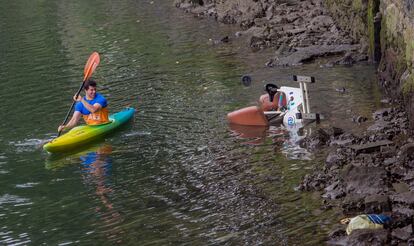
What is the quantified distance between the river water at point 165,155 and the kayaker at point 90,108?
0.53 metres

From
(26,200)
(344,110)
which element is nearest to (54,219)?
(26,200)

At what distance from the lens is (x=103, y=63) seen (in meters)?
23.4

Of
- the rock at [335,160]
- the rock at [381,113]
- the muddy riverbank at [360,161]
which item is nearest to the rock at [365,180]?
the muddy riverbank at [360,161]

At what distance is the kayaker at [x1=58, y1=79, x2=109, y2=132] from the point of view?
15602 mm

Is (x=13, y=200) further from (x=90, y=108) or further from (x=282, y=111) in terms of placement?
(x=282, y=111)

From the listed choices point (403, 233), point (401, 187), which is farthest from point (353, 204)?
point (403, 233)

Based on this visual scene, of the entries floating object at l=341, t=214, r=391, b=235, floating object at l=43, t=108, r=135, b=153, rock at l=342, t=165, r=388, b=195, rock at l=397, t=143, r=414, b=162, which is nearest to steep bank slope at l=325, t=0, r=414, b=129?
rock at l=397, t=143, r=414, b=162

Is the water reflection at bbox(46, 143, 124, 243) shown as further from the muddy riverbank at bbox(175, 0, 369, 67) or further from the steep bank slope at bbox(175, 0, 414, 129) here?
the muddy riverbank at bbox(175, 0, 369, 67)

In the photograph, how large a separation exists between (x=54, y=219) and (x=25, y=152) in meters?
3.82

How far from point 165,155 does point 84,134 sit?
2112mm

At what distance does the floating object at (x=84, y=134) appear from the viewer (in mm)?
14820

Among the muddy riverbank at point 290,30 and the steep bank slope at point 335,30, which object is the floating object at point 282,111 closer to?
the steep bank slope at point 335,30

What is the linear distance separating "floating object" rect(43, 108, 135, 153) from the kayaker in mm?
190

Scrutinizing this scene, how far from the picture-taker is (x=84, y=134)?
15.4 m
